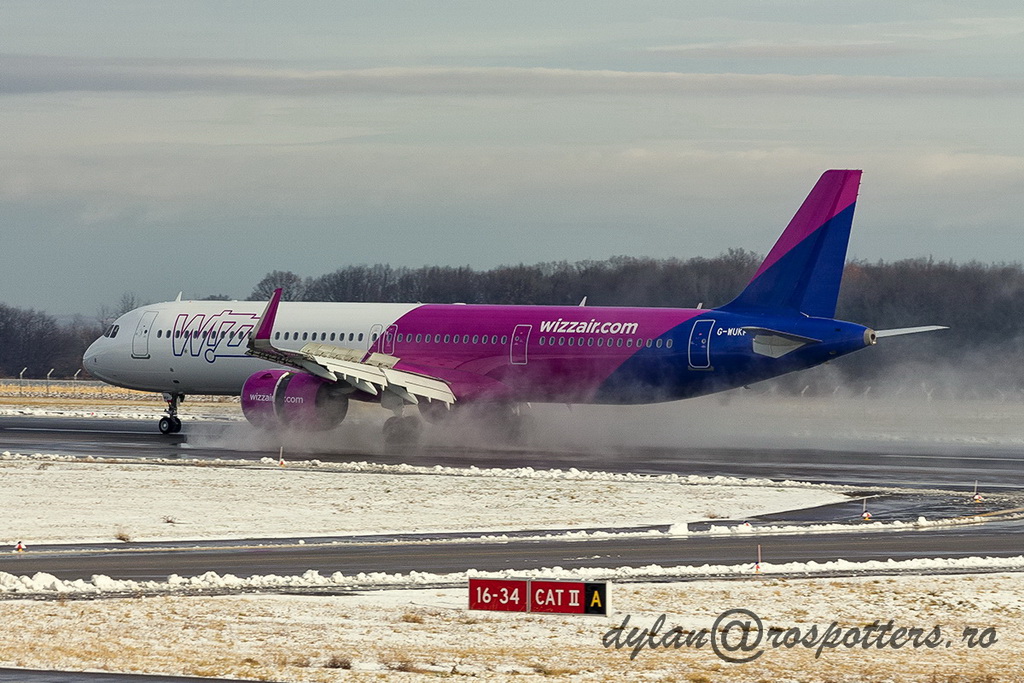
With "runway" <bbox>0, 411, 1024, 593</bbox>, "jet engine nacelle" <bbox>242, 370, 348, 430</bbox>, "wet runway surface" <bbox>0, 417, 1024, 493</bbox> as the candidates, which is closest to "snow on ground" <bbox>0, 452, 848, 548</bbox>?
"runway" <bbox>0, 411, 1024, 593</bbox>

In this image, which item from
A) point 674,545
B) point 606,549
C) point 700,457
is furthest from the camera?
point 700,457

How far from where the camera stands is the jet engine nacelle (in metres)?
44.5

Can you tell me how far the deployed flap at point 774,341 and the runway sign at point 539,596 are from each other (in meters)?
25.4

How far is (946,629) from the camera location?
1773 centimetres

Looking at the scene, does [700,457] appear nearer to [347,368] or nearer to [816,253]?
[816,253]

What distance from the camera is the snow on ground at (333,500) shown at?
1080 inches

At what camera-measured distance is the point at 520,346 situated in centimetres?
4628

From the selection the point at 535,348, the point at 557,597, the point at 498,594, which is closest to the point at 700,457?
the point at 535,348

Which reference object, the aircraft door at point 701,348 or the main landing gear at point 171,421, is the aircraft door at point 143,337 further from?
the aircraft door at point 701,348

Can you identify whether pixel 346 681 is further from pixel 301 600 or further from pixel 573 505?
pixel 573 505

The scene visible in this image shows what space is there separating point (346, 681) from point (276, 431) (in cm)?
3112

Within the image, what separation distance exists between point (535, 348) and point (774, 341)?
24.1ft

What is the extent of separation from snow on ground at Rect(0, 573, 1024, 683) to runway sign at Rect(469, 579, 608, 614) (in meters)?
0.21

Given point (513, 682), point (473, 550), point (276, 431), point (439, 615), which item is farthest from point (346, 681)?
point (276, 431)
